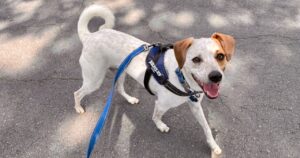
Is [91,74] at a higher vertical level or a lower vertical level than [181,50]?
lower

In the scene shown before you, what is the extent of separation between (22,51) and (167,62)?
2.90m

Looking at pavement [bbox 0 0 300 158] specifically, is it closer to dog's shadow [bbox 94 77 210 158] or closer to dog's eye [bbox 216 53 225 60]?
dog's shadow [bbox 94 77 210 158]

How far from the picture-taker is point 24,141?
369 cm

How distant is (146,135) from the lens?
368 centimetres

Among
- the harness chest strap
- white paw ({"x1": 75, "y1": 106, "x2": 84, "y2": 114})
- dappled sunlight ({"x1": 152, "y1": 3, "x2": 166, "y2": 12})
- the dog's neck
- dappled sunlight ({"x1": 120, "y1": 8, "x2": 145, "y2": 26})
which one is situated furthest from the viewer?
dappled sunlight ({"x1": 152, "y1": 3, "x2": 166, "y2": 12})

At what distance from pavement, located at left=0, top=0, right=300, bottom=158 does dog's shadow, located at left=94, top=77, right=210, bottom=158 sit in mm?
12

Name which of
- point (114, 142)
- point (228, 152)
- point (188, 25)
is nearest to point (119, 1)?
point (188, 25)

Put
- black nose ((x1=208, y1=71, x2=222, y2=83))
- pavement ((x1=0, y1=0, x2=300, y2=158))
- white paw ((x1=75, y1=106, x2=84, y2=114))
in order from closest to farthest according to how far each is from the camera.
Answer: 1. black nose ((x1=208, y1=71, x2=222, y2=83))
2. pavement ((x1=0, y1=0, x2=300, y2=158))
3. white paw ((x1=75, y1=106, x2=84, y2=114))

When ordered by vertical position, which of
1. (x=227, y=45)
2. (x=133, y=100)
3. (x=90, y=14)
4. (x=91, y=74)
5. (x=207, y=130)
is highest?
(x=227, y=45)

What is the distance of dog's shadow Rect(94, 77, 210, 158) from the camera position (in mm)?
3512

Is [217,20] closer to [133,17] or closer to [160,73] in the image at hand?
[133,17]

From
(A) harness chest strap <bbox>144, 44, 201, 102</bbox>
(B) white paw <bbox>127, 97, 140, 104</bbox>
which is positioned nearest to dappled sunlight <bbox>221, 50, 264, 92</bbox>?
(B) white paw <bbox>127, 97, 140, 104</bbox>

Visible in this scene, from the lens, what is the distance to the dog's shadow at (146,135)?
11.5 ft

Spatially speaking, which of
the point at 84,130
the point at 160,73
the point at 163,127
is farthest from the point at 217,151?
the point at 84,130
